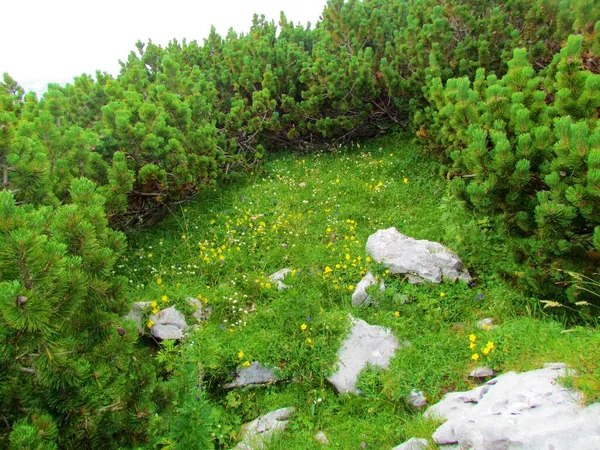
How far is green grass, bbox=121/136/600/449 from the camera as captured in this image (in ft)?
13.4

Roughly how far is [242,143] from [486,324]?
5707mm

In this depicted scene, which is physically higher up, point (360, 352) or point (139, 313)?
point (139, 313)

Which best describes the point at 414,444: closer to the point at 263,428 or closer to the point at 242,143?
the point at 263,428

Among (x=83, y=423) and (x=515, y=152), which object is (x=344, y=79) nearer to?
(x=515, y=152)

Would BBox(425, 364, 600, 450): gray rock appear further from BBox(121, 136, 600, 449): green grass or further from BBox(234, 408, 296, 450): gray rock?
BBox(234, 408, 296, 450): gray rock

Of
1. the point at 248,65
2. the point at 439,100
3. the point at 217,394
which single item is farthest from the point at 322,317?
the point at 248,65

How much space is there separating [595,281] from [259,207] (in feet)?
15.8

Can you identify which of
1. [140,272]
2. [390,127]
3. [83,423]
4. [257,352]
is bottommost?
[257,352]

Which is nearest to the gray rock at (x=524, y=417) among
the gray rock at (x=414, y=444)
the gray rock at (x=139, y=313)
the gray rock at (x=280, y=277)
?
the gray rock at (x=414, y=444)

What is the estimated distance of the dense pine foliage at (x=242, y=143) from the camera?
261 cm

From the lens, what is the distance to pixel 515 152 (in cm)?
427

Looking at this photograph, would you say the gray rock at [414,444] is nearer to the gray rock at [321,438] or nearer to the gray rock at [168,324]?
the gray rock at [321,438]

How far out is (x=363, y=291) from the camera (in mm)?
5250

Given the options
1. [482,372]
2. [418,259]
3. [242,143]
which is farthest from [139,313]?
[242,143]
